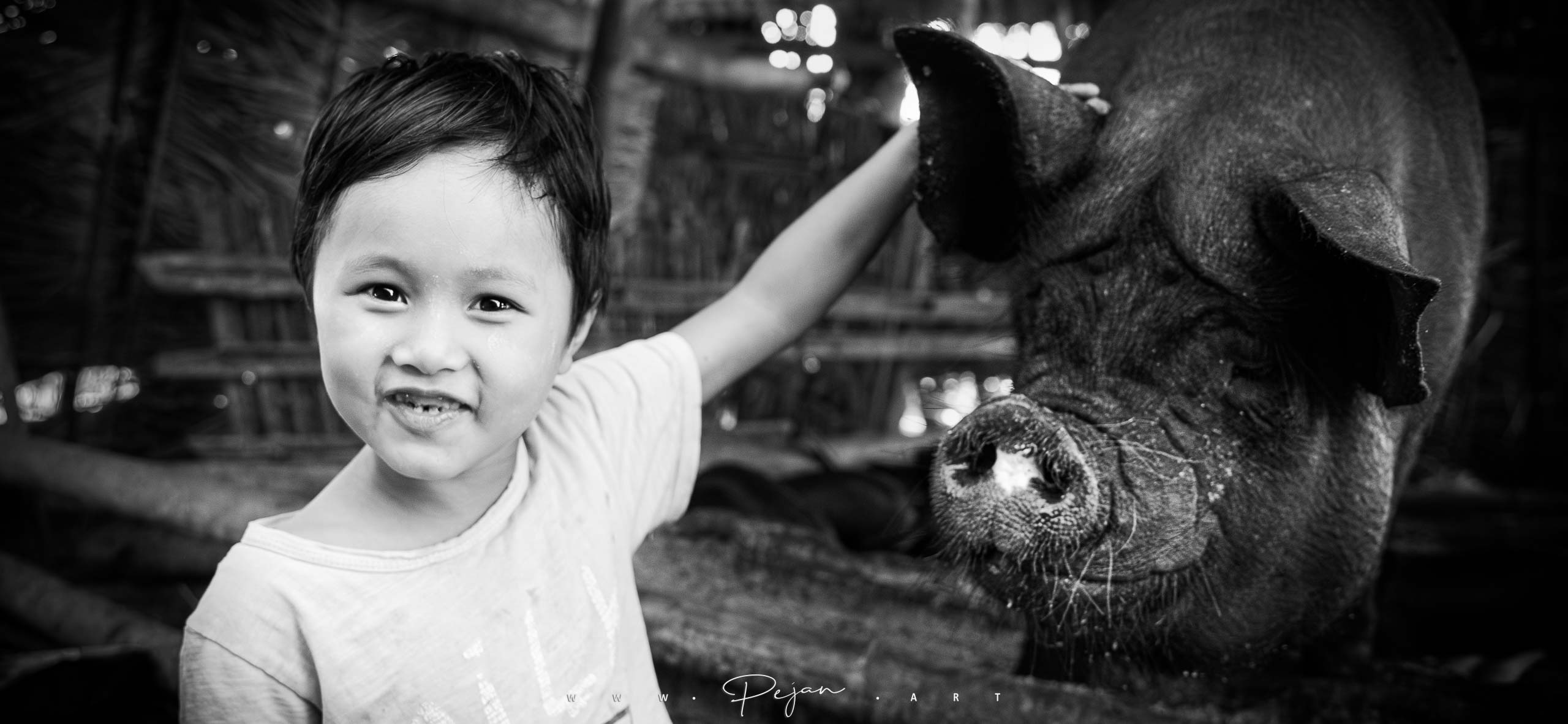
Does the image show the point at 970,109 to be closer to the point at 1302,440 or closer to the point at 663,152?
the point at 1302,440

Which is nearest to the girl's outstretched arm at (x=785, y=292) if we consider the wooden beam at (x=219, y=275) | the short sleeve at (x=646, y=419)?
the short sleeve at (x=646, y=419)

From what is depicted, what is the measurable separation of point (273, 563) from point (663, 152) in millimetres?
4142

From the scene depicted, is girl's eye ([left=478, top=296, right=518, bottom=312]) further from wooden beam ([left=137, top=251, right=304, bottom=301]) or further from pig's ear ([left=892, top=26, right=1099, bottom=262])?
wooden beam ([left=137, top=251, right=304, bottom=301])

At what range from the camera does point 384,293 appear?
3.92ft

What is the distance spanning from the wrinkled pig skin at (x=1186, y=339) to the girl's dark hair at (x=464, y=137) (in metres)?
0.59

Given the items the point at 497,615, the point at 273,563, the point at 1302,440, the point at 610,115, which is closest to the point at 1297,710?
the point at 1302,440

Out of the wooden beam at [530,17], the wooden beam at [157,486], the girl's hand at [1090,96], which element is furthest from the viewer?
the wooden beam at [530,17]

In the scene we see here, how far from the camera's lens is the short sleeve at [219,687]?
114cm

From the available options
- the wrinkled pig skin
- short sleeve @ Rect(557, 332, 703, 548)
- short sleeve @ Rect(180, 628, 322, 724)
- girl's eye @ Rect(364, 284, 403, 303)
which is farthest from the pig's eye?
short sleeve @ Rect(180, 628, 322, 724)

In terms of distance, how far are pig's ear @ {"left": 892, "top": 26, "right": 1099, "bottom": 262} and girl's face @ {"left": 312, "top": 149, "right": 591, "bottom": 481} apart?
793 millimetres

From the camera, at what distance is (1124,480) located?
1.50m

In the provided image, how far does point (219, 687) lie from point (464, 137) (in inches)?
24.8

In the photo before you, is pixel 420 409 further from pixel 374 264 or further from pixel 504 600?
pixel 504 600

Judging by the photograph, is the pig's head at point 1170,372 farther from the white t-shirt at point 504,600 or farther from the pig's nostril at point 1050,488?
the white t-shirt at point 504,600
